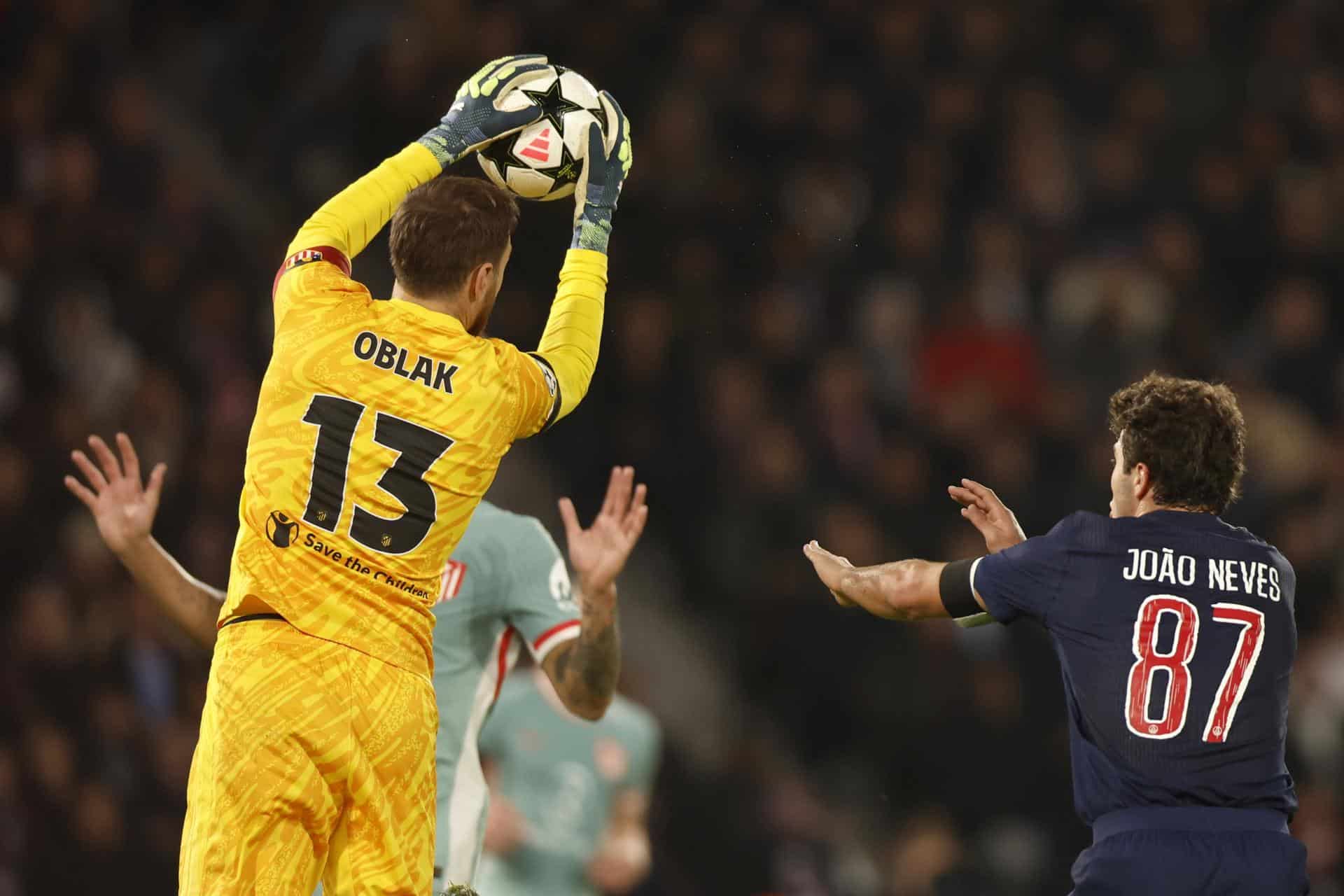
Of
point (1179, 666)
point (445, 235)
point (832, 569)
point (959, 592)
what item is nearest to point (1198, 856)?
point (1179, 666)

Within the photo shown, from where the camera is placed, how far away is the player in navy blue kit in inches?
161

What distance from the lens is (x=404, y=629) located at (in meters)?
4.20

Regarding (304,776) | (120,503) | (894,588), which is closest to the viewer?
(304,776)

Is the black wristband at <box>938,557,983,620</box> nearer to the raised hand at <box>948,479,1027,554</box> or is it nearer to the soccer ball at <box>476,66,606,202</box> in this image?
the raised hand at <box>948,479,1027,554</box>

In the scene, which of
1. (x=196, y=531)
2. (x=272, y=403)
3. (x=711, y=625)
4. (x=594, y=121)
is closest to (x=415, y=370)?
(x=272, y=403)

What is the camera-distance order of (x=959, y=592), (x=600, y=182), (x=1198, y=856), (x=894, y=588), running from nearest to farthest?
(x=1198, y=856)
(x=959, y=592)
(x=894, y=588)
(x=600, y=182)

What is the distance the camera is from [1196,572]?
422cm

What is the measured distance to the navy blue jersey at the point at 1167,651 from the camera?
13.5ft

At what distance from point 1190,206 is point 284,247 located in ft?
18.4

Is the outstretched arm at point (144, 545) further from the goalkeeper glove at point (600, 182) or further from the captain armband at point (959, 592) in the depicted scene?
the captain armband at point (959, 592)

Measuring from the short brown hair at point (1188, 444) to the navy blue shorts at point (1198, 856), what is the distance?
→ 2.48ft

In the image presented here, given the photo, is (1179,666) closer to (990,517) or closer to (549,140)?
(990,517)

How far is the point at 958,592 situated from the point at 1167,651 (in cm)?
53

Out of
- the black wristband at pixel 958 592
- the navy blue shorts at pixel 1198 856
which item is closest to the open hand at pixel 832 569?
the black wristband at pixel 958 592
